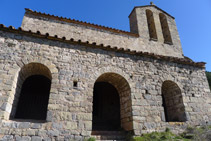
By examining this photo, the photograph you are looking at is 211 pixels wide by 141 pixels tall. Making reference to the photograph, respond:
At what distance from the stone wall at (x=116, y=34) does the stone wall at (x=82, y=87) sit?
2523mm

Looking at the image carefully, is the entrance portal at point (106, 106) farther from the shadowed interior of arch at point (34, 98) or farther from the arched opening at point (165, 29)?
the arched opening at point (165, 29)

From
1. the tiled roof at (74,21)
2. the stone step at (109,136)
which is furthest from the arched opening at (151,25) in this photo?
the stone step at (109,136)

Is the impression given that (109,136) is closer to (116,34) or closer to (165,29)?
(116,34)

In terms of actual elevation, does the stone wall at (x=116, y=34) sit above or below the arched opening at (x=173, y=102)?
above

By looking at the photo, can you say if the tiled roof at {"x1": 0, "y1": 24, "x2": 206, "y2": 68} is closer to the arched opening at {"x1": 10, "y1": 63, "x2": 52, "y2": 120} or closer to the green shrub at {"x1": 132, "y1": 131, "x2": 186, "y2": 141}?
the arched opening at {"x1": 10, "y1": 63, "x2": 52, "y2": 120}

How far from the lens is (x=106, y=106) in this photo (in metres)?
7.87

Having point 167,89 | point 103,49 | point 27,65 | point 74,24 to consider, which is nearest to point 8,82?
point 27,65

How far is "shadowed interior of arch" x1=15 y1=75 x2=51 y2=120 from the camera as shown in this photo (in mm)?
6625

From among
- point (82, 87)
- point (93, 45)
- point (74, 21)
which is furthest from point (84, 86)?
point (74, 21)

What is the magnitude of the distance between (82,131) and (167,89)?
4.32m

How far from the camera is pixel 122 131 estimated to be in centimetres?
538

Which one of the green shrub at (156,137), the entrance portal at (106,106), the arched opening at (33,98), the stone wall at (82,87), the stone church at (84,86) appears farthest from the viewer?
the entrance portal at (106,106)

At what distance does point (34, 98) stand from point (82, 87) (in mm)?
3193

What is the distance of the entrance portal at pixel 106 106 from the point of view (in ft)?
24.6
